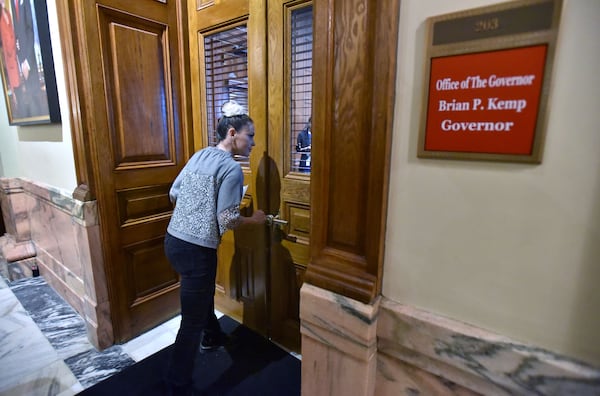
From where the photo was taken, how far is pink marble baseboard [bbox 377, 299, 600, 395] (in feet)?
1.92

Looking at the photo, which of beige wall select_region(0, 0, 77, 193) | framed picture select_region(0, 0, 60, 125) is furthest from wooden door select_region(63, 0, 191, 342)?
framed picture select_region(0, 0, 60, 125)

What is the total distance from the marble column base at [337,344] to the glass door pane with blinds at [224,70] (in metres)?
1.26

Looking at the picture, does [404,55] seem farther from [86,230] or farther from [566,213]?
[86,230]

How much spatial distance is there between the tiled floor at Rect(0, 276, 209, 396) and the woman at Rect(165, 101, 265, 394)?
1.82 feet

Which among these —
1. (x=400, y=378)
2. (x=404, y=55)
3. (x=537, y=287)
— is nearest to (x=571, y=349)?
(x=537, y=287)

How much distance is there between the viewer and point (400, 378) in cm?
A: 80

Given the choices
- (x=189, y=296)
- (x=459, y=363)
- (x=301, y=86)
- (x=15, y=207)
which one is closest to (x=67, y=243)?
(x=15, y=207)

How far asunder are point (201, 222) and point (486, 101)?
1.21 metres

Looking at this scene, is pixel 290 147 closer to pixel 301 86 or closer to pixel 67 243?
pixel 301 86

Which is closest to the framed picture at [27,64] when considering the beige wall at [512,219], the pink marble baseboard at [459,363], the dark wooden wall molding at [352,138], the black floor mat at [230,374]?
the black floor mat at [230,374]

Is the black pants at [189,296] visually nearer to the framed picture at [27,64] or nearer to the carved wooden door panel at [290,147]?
the carved wooden door panel at [290,147]

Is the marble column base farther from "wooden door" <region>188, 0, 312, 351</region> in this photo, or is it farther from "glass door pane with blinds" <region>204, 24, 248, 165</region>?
"glass door pane with blinds" <region>204, 24, 248, 165</region>

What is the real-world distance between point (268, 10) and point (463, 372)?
67.9 inches

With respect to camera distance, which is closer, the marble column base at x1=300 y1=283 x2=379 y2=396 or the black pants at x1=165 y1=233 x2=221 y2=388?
the marble column base at x1=300 y1=283 x2=379 y2=396
